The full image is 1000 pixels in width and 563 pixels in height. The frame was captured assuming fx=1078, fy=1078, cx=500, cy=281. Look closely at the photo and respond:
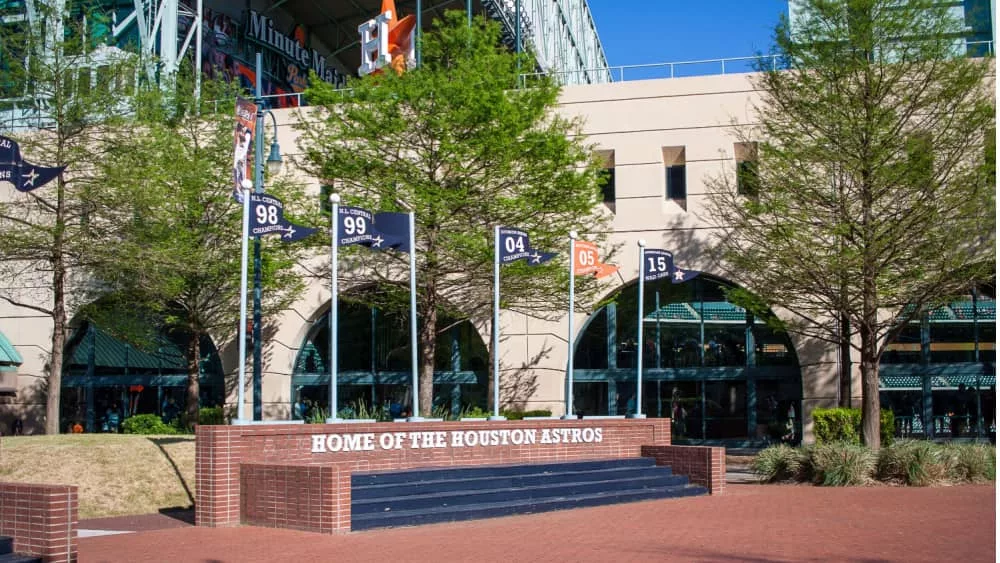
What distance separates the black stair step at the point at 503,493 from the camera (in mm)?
14914

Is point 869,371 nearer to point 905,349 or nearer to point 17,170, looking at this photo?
point 905,349

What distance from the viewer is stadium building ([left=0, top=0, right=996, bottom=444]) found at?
103ft

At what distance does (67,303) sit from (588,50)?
43.8m

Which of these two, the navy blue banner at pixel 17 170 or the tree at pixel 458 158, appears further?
the tree at pixel 458 158

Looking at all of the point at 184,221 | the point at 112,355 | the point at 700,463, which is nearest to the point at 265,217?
the point at 700,463

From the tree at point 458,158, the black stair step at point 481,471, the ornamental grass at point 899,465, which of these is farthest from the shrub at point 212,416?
the ornamental grass at point 899,465

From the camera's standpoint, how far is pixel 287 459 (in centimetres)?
1577

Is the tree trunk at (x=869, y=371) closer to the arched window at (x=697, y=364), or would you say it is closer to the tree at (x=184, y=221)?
the arched window at (x=697, y=364)

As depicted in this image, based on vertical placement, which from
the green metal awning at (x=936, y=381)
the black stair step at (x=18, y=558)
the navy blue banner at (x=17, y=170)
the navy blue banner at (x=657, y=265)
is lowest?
the black stair step at (x=18, y=558)

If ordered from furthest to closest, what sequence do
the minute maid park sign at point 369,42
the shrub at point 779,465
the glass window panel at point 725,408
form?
1. the minute maid park sign at point 369,42
2. the glass window panel at point 725,408
3. the shrub at point 779,465

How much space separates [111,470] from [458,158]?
39.8 feet

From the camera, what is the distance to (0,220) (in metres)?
26.5

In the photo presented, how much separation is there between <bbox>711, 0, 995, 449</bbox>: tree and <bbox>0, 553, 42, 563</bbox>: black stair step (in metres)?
18.6

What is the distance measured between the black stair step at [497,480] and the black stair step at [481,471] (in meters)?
0.10
